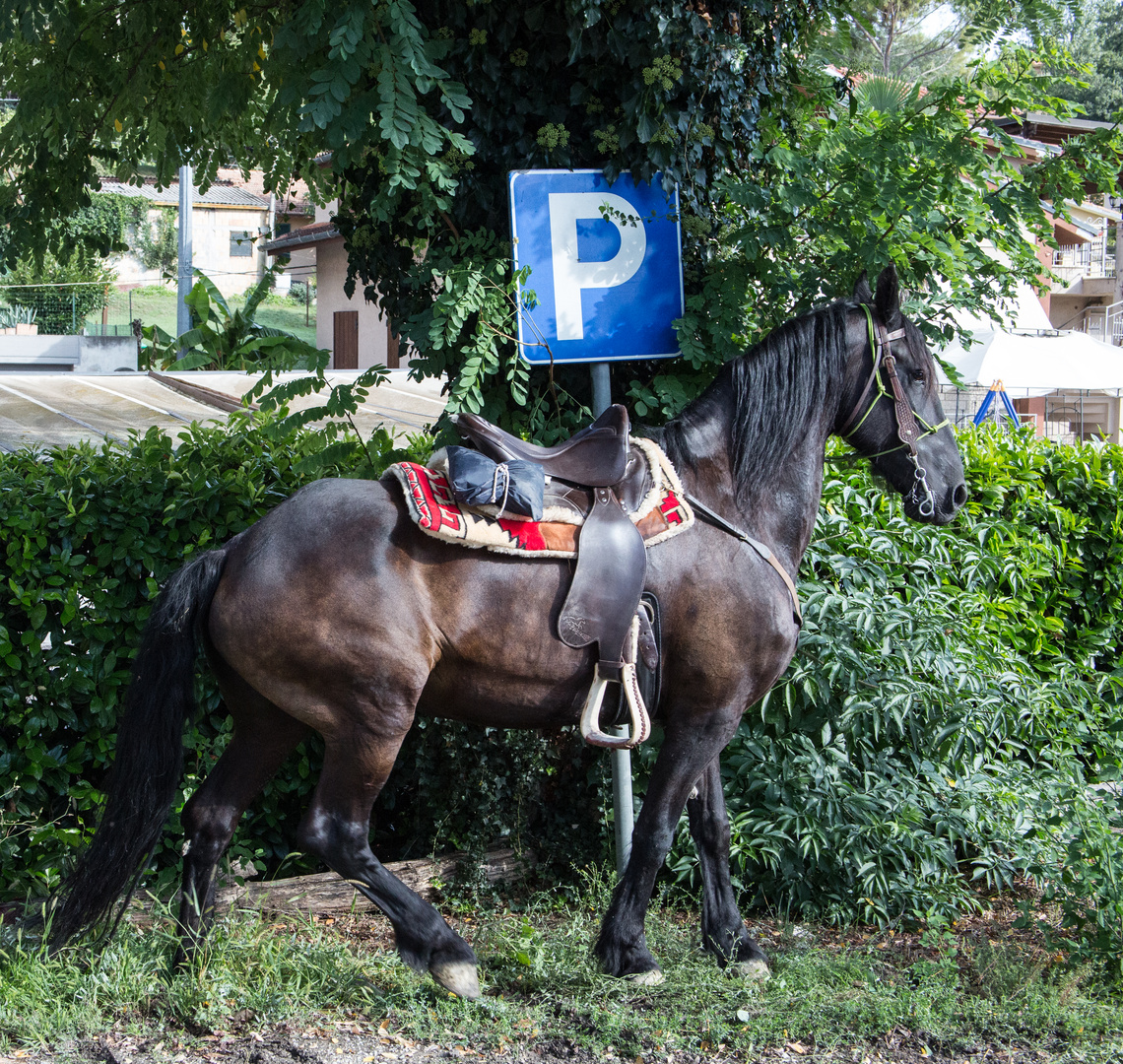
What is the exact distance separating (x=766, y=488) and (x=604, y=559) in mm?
755

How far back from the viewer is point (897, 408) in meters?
3.74

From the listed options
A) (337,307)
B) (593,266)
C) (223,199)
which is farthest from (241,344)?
(223,199)

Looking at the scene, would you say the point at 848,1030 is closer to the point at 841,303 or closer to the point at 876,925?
the point at 876,925

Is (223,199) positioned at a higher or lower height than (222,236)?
higher

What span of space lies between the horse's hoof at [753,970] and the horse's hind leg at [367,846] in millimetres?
938

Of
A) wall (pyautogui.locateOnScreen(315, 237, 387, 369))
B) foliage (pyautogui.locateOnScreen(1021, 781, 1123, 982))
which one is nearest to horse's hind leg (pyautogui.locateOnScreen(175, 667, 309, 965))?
foliage (pyautogui.locateOnScreen(1021, 781, 1123, 982))

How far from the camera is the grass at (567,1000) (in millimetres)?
3264

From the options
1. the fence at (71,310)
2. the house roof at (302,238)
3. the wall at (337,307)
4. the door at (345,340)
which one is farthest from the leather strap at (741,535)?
the fence at (71,310)

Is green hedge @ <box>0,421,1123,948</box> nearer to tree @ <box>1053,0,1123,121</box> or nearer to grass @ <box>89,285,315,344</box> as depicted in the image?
tree @ <box>1053,0,1123,121</box>

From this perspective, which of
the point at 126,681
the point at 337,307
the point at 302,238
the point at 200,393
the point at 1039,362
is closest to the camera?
the point at 126,681

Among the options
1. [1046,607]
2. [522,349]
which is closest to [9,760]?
[522,349]

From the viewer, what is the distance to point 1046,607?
663 cm

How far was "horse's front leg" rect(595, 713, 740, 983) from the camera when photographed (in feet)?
11.4

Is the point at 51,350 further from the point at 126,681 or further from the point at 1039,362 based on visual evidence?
the point at 126,681
